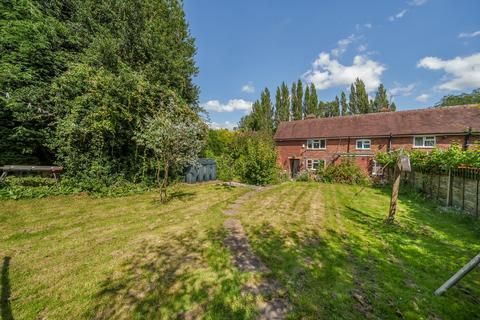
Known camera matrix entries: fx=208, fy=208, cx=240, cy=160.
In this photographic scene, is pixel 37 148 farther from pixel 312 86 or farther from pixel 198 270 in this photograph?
pixel 312 86

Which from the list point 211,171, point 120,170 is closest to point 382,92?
point 211,171

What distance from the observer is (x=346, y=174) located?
17625mm

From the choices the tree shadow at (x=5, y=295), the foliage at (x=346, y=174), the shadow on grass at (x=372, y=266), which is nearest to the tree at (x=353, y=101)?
the foliage at (x=346, y=174)

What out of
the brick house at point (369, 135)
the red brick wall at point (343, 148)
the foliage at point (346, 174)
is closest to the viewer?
the brick house at point (369, 135)

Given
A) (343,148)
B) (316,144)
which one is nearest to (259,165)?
(316,144)

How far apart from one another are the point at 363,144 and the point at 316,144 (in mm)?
4496

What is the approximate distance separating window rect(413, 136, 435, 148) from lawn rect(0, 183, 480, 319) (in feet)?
43.5

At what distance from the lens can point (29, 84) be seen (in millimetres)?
10531

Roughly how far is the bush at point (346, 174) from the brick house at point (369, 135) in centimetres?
230

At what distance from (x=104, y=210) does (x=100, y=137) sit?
14.3ft

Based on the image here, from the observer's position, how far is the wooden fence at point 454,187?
7.24 m

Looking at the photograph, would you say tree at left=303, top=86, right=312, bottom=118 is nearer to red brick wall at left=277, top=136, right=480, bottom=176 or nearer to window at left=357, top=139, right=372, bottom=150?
red brick wall at left=277, top=136, right=480, bottom=176

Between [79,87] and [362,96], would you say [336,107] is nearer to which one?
[362,96]

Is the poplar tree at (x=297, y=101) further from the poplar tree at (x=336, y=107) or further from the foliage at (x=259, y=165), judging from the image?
the foliage at (x=259, y=165)
